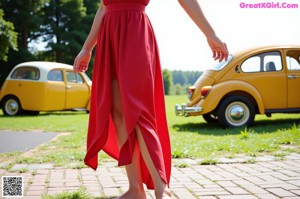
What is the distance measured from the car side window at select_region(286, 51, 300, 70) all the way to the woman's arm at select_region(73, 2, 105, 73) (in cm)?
631

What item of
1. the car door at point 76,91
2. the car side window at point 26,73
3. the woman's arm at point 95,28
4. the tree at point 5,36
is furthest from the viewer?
the tree at point 5,36

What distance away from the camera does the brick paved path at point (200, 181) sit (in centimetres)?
287

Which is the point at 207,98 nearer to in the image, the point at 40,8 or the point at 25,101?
the point at 25,101

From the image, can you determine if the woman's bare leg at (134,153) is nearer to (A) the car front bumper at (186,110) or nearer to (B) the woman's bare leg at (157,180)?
(B) the woman's bare leg at (157,180)

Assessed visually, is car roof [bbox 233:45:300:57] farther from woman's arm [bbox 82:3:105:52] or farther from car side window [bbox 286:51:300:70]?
woman's arm [bbox 82:3:105:52]

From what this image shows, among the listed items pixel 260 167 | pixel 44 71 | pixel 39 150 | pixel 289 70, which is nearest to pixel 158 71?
pixel 260 167

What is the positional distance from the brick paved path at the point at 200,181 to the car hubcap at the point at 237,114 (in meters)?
3.79

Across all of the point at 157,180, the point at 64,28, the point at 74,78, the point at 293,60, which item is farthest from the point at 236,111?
the point at 64,28

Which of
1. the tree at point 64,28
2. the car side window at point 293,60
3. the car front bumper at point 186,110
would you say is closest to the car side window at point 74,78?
the car front bumper at point 186,110

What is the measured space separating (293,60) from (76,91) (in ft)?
25.4

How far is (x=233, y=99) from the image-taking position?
7832mm

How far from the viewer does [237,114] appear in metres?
7.85

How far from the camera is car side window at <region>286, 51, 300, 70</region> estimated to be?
8168mm

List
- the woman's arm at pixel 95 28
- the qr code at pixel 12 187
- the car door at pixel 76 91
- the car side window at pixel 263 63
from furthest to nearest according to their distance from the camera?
1. the car door at pixel 76 91
2. the car side window at pixel 263 63
3. the qr code at pixel 12 187
4. the woman's arm at pixel 95 28
